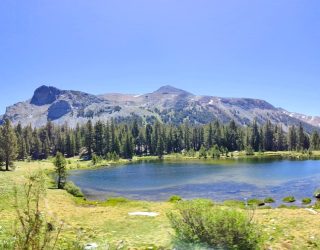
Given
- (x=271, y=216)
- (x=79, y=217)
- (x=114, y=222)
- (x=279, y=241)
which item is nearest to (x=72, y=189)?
(x=79, y=217)

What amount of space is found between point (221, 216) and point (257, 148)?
19050cm

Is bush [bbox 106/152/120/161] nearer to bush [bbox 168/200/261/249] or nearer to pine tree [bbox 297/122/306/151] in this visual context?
pine tree [bbox 297/122/306/151]

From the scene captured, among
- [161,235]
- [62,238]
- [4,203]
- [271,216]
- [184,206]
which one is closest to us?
[184,206]

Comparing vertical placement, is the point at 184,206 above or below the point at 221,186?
above

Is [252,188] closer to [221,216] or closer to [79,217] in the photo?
[79,217]

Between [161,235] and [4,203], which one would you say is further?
[4,203]

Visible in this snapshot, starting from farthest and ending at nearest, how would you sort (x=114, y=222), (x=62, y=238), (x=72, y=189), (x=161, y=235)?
(x=72, y=189), (x=114, y=222), (x=161, y=235), (x=62, y=238)

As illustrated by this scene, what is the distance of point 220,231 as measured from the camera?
571 inches

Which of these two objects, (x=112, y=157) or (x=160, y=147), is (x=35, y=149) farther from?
(x=160, y=147)

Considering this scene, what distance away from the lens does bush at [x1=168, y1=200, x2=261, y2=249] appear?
47.3 ft

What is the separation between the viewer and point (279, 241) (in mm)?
19906

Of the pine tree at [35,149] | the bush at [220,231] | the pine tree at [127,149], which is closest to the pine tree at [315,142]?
the pine tree at [127,149]

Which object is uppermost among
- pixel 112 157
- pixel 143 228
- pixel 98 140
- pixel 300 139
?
pixel 98 140

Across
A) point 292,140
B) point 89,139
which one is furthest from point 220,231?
point 292,140
